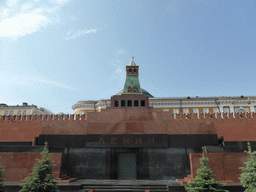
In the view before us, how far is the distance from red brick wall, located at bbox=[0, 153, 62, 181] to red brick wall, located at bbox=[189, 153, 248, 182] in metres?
9.13

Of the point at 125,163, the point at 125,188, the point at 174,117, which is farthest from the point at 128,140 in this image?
the point at 174,117

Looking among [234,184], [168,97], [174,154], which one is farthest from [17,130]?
[168,97]

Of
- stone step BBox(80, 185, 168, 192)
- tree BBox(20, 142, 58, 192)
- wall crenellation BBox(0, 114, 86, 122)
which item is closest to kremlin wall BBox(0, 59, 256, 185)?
stone step BBox(80, 185, 168, 192)

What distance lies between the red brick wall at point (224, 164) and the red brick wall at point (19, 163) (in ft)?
30.0

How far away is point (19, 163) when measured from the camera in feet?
42.4

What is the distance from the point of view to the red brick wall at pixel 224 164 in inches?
473

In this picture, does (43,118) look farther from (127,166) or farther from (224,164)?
(224,164)

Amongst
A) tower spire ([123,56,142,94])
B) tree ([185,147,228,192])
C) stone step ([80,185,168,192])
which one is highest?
tower spire ([123,56,142,94])

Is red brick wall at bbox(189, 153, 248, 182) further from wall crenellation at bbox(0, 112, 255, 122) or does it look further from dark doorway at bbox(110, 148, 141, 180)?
wall crenellation at bbox(0, 112, 255, 122)

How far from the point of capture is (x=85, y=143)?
14883 mm

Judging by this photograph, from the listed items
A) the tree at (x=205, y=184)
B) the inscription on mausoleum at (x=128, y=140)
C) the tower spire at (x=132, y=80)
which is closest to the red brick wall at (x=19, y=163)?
the inscription on mausoleum at (x=128, y=140)

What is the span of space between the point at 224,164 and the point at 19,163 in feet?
45.2

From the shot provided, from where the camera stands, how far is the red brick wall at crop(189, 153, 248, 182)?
12.0m

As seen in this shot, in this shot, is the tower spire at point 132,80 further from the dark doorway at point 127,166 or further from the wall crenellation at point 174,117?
the dark doorway at point 127,166
